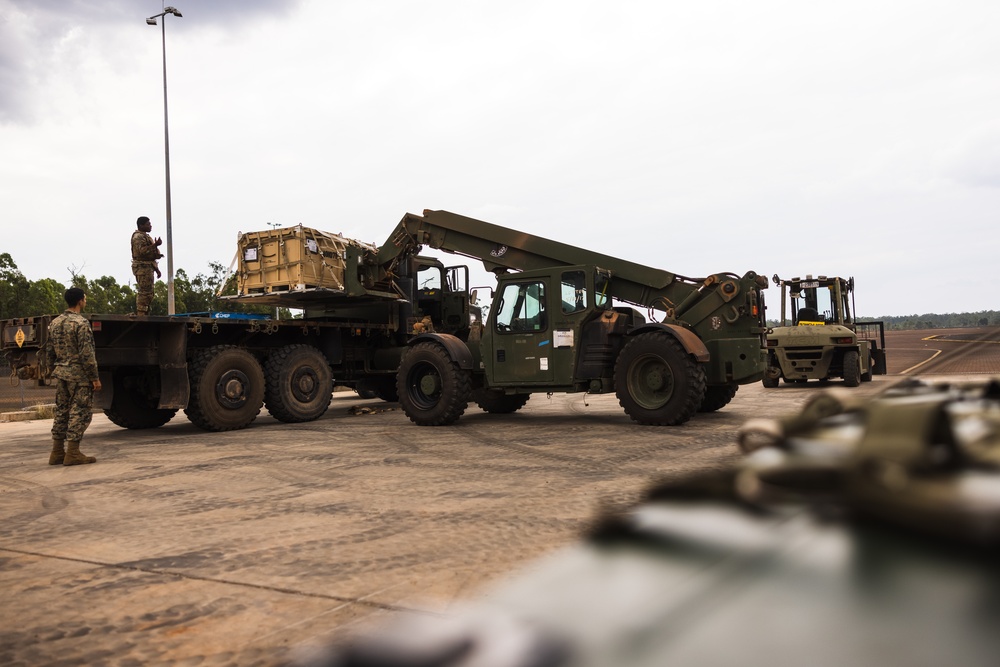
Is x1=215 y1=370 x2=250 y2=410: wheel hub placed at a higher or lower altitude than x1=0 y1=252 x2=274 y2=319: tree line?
lower

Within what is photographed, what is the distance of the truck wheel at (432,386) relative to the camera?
1074cm

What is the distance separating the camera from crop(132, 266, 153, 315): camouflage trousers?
36.8 feet

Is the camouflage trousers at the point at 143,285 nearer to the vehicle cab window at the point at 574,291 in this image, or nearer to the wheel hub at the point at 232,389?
the wheel hub at the point at 232,389

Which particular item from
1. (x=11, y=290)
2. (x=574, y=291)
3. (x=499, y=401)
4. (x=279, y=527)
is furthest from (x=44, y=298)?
(x=279, y=527)

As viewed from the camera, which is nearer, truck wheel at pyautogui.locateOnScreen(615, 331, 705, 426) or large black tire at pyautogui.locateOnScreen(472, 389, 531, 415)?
truck wheel at pyautogui.locateOnScreen(615, 331, 705, 426)

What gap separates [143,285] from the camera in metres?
11.3

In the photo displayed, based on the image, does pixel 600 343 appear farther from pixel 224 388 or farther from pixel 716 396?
pixel 224 388

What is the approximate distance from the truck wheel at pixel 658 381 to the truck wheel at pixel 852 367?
7.31 meters

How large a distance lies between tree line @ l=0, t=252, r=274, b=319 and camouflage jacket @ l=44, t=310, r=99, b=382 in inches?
964

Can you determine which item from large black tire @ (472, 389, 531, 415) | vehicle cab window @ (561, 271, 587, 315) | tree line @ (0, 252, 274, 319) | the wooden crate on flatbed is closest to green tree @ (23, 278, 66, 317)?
tree line @ (0, 252, 274, 319)

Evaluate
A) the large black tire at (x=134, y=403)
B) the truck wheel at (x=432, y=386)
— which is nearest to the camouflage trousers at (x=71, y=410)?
the large black tire at (x=134, y=403)

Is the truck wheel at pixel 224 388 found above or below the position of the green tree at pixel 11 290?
below

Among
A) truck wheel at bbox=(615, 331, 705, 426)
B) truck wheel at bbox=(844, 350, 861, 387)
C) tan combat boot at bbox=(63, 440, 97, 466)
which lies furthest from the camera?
truck wheel at bbox=(844, 350, 861, 387)

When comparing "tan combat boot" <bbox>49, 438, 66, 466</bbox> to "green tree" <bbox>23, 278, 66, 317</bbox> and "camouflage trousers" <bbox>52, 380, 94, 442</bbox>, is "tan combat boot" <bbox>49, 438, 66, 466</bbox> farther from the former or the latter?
"green tree" <bbox>23, 278, 66, 317</bbox>
